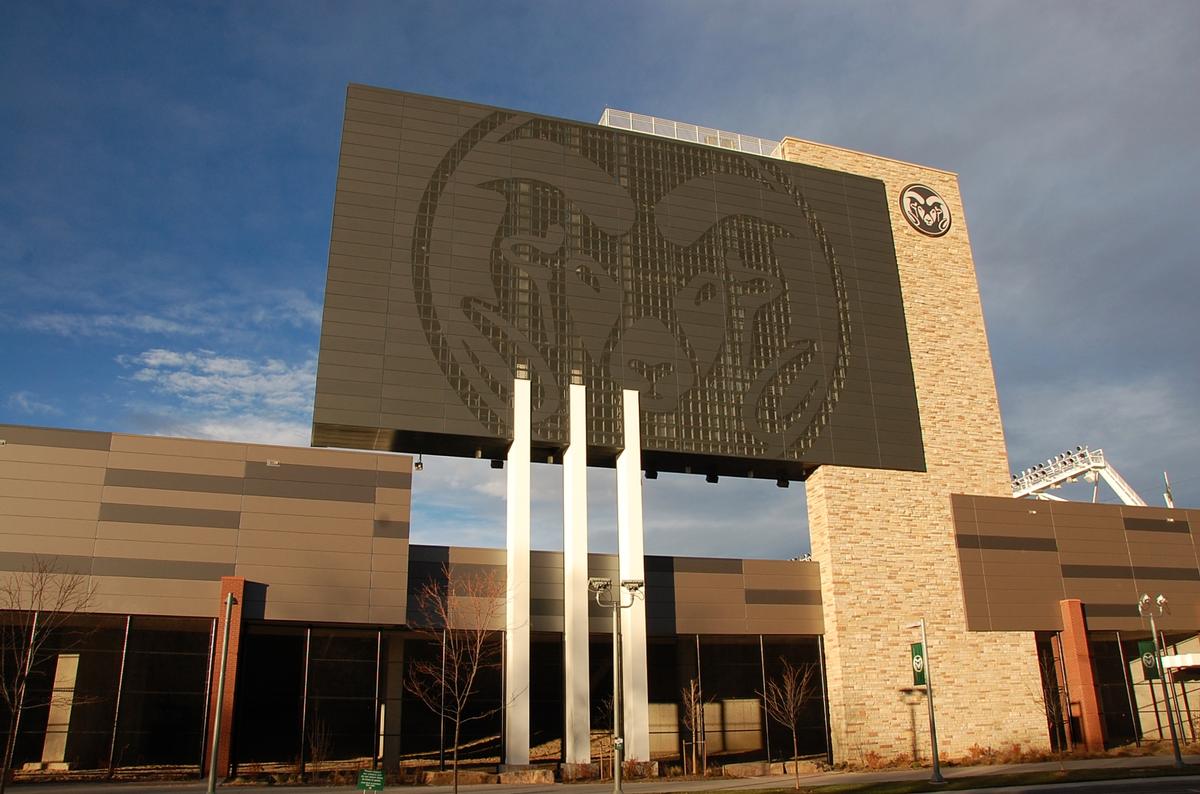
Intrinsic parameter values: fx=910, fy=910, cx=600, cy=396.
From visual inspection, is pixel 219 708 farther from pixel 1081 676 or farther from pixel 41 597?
pixel 1081 676

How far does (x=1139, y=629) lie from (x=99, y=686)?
5697 centimetres

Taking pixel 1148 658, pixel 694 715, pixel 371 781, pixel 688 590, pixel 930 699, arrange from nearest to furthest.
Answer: pixel 371 781 < pixel 930 699 < pixel 688 590 < pixel 694 715 < pixel 1148 658

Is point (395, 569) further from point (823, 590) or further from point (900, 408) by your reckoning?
point (900, 408)

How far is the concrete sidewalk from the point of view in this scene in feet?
111

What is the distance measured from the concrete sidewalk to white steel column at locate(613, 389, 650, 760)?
8.09 ft

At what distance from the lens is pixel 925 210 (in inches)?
2242

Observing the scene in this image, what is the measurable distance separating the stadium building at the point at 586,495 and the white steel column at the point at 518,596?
135 mm

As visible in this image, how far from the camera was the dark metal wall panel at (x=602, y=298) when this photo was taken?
42.1 metres

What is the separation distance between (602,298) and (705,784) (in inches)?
901

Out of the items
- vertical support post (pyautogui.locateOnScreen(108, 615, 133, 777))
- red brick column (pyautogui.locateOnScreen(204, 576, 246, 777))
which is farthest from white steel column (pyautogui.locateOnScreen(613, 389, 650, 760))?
vertical support post (pyautogui.locateOnScreen(108, 615, 133, 777))

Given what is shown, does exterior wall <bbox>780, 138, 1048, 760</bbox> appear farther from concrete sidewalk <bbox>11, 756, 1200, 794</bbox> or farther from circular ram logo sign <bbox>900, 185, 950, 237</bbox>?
circular ram logo sign <bbox>900, 185, 950, 237</bbox>

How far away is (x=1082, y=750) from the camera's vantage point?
4697cm

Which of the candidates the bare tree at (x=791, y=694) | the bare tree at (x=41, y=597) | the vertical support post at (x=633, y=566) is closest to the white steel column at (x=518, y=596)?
the vertical support post at (x=633, y=566)

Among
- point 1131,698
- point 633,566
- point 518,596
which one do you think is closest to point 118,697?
point 518,596
